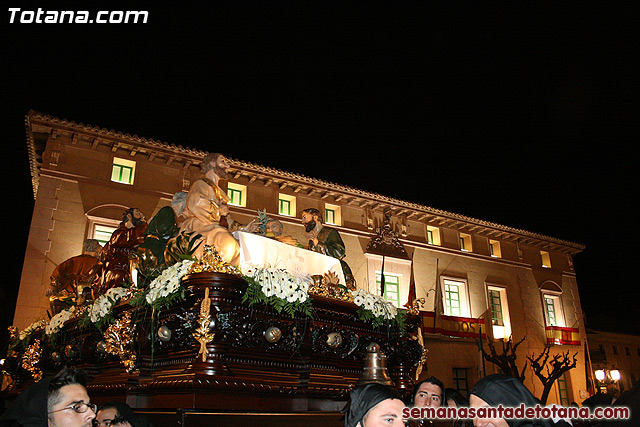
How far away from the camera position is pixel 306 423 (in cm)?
543

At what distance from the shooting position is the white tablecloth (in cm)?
686

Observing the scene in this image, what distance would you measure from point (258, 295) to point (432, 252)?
20.7 m

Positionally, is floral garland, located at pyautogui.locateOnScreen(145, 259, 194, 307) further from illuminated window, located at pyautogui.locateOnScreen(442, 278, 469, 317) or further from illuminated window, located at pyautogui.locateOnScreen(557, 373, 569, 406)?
illuminated window, located at pyautogui.locateOnScreen(557, 373, 569, 406)

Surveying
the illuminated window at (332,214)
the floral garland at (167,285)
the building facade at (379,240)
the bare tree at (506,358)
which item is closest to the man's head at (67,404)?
the floral garland at (167,285)

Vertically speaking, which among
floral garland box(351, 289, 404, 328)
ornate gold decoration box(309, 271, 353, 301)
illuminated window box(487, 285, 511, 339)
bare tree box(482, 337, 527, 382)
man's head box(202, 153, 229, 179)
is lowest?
floral garland box(351, 289, 404, 328)

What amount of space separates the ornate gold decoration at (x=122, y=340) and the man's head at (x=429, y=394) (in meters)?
3.56

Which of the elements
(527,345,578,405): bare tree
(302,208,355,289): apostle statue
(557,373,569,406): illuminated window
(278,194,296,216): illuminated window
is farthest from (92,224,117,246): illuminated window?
(557,373,569,406): illuminated window

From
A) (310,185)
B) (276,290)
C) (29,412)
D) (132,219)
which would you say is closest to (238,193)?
(310,185)

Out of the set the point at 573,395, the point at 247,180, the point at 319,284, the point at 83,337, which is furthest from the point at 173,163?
the point at 573,395

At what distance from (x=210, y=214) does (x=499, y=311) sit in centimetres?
2340

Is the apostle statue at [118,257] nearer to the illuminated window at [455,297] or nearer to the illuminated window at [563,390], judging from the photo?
the illuminated window at [455,297]

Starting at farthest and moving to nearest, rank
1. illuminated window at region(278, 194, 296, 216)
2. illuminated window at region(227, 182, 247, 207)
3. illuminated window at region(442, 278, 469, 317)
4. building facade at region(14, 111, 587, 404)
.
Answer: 1. illuminated window at region(442, 278, 469, 317)
2. illuminated window at region(278, 194, 296, 216)
3. illuminated window at region(227, 182, 247, 207)
4. building facade at region(14, 111, 587, 404)

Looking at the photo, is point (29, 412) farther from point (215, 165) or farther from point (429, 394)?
point (215, 165)

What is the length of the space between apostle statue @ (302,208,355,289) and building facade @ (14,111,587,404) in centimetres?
576
